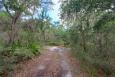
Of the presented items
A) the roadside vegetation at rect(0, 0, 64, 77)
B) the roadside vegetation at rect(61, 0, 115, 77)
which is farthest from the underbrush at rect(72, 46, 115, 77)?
the roadside vegetation at rect(0, 0, 64, 77)

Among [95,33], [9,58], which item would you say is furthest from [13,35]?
[95,33]

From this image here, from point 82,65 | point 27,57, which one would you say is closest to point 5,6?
point 27,57

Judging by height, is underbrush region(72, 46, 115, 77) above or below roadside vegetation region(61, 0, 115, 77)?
below

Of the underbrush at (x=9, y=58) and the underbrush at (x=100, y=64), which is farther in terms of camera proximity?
the underbrush at (x=100, y=64)

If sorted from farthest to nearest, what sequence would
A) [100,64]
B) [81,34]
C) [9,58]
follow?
1. [81,34]
2. [100,64]
3. [9,58]

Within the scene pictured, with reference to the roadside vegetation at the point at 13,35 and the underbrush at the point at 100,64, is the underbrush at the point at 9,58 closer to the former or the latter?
the roadside vegetation at the point at 13,35

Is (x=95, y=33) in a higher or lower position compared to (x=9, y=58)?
higher

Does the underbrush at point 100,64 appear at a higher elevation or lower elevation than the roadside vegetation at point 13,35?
lower

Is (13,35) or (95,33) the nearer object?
(13,35)

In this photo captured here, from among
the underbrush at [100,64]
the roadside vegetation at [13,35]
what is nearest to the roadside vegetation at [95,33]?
the underbrush at [100,64]

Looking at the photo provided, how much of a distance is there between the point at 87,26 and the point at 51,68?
815 centimetres

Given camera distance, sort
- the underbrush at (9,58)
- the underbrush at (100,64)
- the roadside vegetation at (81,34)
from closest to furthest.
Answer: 1. the underbrush at (9,58)
2. the roadside vegetation at (81,34)
3. the underbrush at (100,64)

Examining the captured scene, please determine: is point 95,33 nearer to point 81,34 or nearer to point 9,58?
point 81,34

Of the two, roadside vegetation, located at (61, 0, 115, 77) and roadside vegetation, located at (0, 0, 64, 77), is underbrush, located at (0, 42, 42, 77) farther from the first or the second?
roadside vegetation, located at (61, 0, 115, 77)
